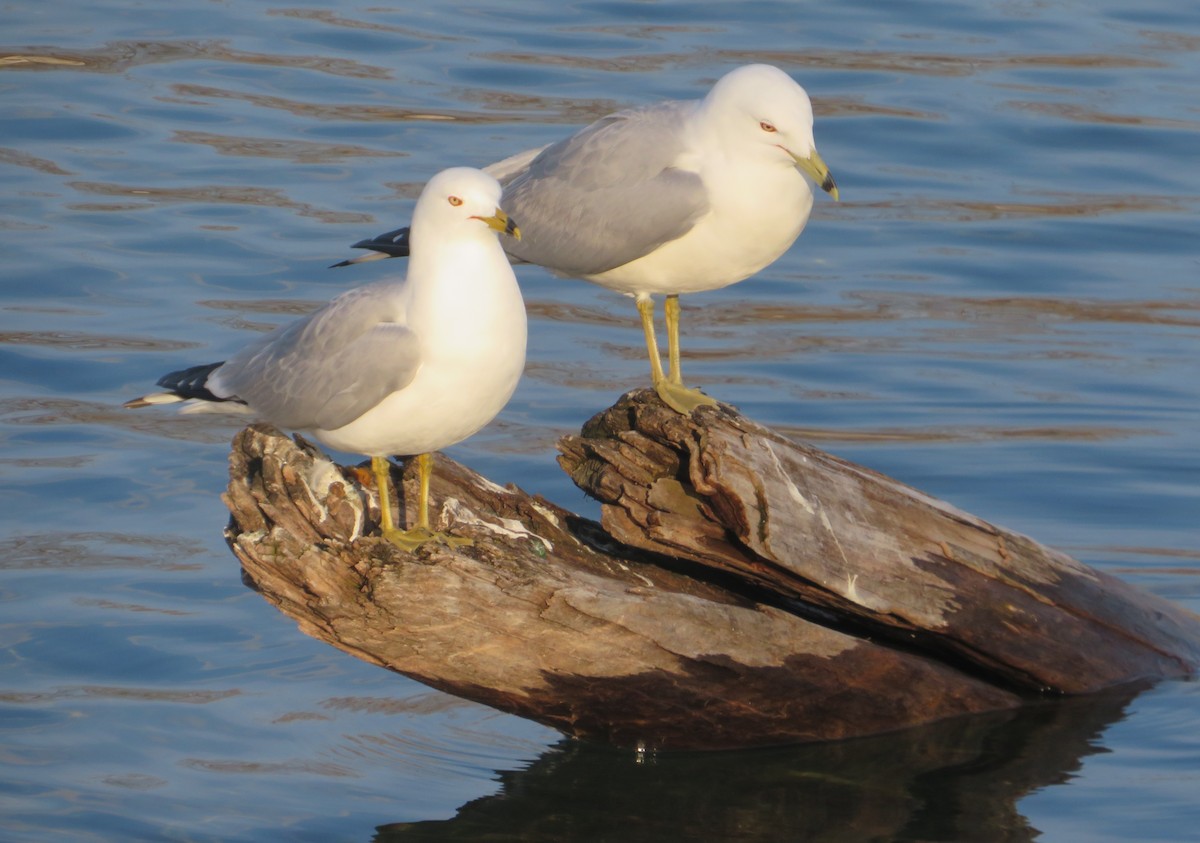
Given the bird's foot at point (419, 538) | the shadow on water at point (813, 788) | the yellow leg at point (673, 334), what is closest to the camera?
the bird's foot at point (419, 538)

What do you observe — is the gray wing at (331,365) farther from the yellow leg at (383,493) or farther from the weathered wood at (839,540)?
the weathered wood at (839,540)

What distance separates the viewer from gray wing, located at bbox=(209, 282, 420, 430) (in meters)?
5.90

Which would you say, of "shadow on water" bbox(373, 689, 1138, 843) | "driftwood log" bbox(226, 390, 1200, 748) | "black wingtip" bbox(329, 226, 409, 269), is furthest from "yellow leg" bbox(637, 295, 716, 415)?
"shadow on water" bbox(373, 689, 1138, 843)

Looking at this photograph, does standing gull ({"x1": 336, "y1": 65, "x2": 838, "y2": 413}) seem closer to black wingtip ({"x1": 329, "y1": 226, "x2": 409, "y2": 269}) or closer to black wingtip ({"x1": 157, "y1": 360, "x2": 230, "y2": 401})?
black wingtip ({"x1": 329, "y1": 226, "x2": 409, "y2": 269})

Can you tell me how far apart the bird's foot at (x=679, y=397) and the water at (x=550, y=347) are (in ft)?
4.06

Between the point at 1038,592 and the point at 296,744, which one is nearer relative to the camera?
the point at 1038,592

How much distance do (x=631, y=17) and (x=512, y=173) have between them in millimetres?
11076

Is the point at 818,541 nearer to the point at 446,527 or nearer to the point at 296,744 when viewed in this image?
the point at 446,527

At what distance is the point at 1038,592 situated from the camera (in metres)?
6.51

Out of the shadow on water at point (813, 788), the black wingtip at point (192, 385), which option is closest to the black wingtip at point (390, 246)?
the black wingtip at point (192, 385)

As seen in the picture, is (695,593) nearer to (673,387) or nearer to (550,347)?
(673,387)

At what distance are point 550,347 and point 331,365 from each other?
17.2 ft

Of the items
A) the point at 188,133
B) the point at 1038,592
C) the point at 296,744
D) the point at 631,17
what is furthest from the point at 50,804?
the point at 631,17

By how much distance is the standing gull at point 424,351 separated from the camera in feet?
19.2
